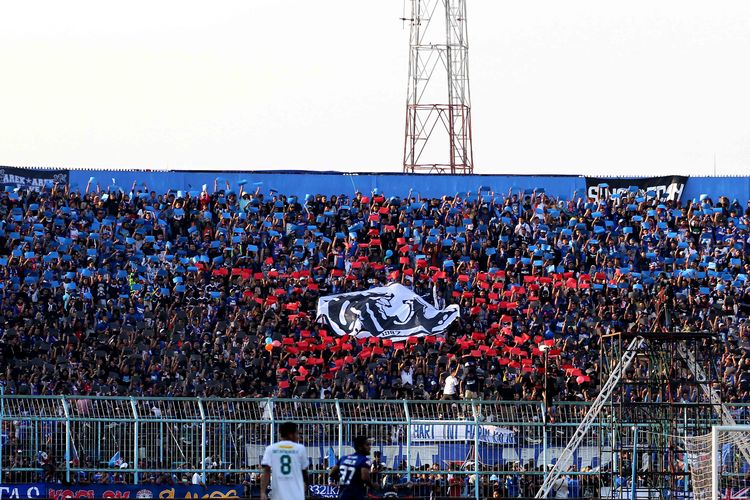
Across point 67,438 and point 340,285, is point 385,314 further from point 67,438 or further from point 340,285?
point 67,438

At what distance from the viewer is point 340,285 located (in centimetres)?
3534

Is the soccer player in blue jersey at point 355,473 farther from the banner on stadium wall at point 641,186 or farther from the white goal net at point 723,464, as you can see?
the banner on stadium wall at point 641,186

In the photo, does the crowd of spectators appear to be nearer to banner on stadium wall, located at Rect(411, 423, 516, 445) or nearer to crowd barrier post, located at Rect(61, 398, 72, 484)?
banner on stadium wall, located at Rect(411, 423, 516, 445)

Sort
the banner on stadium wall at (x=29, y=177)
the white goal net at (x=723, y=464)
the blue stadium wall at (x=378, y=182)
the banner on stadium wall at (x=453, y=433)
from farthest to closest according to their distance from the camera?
the blue stadium wall at (x=378, y=182) → the banner on stadium wall at (x=29, y=177) → the banner on stadium wall at (x=453, y=433) → the white goal net at (x=723, y=464)

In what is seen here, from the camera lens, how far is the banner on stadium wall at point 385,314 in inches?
1344

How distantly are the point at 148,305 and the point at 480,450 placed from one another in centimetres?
1239

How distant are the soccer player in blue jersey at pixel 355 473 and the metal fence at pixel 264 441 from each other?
795 cm

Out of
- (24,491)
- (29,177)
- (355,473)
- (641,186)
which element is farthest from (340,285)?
(355,473)

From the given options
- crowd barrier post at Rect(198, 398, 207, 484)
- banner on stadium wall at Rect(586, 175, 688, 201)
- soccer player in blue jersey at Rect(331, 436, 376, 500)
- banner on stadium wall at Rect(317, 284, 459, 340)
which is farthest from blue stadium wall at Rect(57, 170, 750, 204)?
soccer player in blue jersey at Rect(331, 436, 376, 500)

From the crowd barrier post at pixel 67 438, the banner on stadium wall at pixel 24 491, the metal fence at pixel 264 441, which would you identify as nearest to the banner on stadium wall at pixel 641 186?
the metal fence at pixel 264 441

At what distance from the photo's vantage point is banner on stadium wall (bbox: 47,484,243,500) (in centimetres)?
2361

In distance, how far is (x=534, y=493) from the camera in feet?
80.2

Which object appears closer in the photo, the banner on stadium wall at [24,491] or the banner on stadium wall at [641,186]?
the banner on stadium wall at [24,491]

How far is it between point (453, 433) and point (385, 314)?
1035 cm
